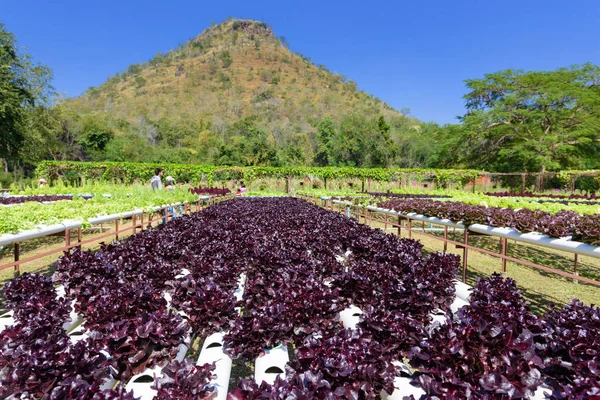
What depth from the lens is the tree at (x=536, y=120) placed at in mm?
27094

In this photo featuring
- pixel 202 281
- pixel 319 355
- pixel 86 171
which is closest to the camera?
pixel 319 355

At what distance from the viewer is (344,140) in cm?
3991

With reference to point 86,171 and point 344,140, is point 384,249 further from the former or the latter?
point 344,140

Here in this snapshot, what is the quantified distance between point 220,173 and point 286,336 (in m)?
22.8

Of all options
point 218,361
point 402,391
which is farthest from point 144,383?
point 402,391

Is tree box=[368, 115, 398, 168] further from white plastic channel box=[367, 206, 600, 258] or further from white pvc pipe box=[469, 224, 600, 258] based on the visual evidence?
white pvc pipe box=[469, 224, 600, 258]

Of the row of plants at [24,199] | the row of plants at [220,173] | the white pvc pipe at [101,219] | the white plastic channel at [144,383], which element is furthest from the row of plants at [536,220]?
the row of plants at [220,173]

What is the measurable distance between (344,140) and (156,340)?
39.1m

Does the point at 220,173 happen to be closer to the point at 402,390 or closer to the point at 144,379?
the point at 144,379

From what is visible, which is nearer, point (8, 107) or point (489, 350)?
point (489, 350)

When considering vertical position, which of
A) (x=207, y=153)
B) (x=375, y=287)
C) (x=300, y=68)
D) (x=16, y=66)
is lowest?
(x=375, y=287)

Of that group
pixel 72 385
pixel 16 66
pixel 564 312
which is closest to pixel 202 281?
pixel 72 385

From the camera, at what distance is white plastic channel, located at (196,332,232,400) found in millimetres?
1760

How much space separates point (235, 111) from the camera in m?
80.3
